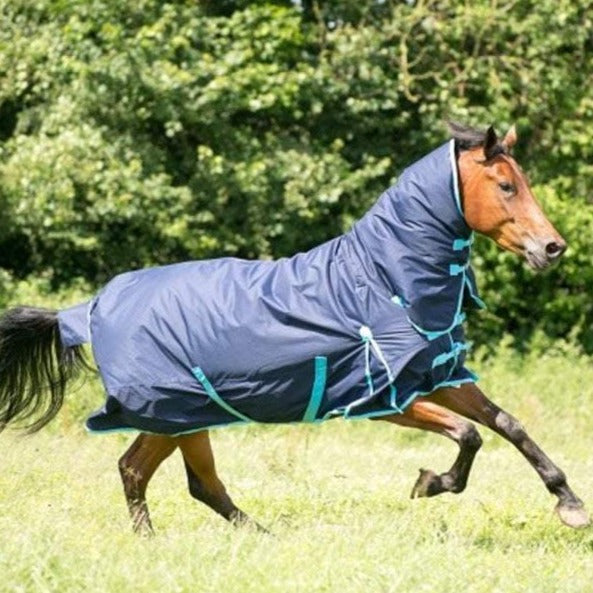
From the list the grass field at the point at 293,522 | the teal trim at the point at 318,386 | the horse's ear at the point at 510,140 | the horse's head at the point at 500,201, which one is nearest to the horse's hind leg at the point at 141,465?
the grass field at the point at 293,522

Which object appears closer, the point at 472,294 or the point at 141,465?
the point at 472,294

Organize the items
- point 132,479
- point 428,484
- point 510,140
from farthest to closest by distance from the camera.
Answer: point 132,479 → point 510,140 → point 428,484

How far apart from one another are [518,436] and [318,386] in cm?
88

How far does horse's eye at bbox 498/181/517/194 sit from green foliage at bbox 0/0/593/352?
25.6 feet

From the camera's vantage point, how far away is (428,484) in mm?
5910

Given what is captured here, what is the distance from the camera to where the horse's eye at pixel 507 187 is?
18.9 ft

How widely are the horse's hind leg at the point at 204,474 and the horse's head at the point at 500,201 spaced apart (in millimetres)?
1701

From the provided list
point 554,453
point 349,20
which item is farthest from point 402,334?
point 349,20

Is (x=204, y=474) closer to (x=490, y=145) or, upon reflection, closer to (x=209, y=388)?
(x=209, y=388)

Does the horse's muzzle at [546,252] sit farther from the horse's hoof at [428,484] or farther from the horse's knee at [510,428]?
the horse's hoof at [428,484]

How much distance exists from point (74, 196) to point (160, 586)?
30.7ft

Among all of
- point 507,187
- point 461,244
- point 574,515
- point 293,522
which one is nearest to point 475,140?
point 507,187

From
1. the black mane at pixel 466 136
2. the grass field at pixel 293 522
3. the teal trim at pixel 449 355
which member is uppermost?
the black mane at pixel 466 136

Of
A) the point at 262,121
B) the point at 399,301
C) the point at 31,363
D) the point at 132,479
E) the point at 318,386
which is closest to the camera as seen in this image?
the point at 399,301
